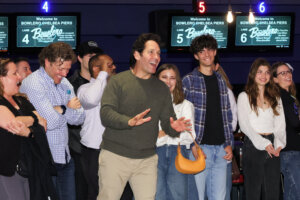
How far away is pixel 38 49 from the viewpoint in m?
11.3

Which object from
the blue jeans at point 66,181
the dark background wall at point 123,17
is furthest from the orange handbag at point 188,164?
the dark background wall at point 123,17

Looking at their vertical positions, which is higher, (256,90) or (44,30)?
(44,30)

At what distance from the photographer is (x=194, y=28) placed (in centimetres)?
1173

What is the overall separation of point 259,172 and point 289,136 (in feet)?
1.91

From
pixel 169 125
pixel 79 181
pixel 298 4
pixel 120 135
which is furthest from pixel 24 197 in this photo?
pixel 298 4

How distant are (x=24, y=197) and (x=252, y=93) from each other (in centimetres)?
286

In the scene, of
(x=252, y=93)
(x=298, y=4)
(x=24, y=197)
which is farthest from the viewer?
(x=298, y=4)

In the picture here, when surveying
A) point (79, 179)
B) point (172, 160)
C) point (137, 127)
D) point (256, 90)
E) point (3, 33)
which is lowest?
point (79, 179)

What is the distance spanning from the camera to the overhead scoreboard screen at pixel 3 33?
11.2 m

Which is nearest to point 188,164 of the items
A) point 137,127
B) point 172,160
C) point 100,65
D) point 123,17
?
point 172,160

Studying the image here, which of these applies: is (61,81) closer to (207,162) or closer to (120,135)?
(120,135)

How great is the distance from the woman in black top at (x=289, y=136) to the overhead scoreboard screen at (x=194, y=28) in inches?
207

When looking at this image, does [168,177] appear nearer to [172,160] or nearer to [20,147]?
[172,160]

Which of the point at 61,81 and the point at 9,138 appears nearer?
the point at 9,138
